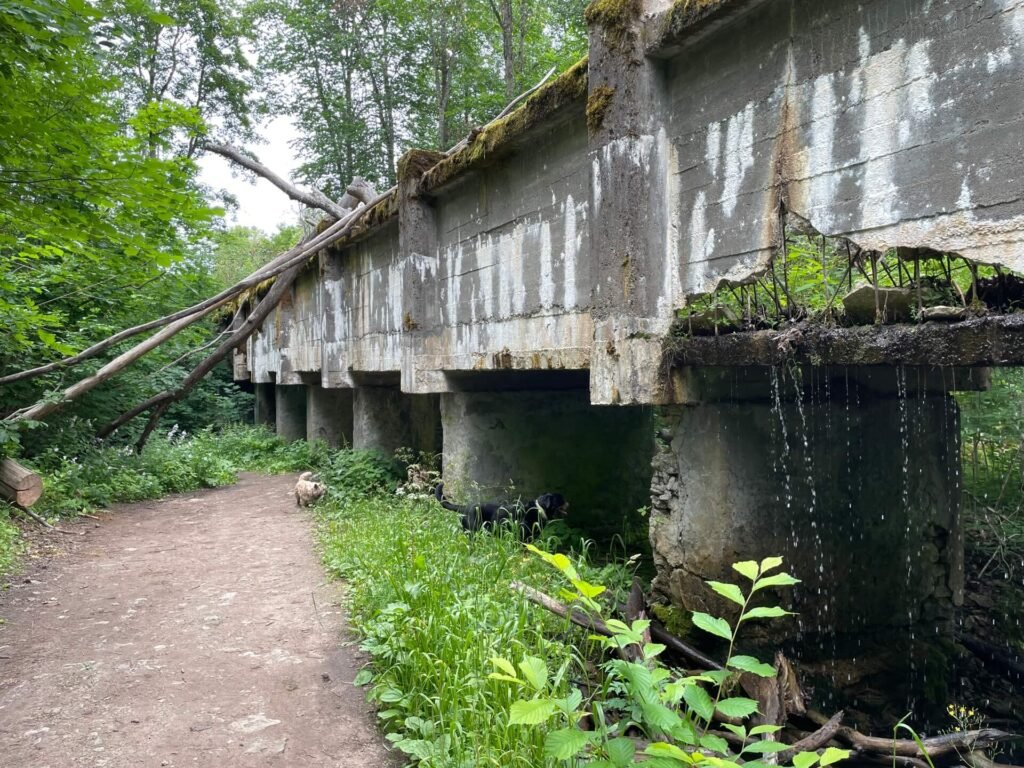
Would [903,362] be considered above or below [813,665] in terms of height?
above

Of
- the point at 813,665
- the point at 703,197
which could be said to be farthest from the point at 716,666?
the point at 703,197

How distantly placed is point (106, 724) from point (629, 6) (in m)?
4.68

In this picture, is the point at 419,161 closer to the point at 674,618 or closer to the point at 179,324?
the point at 179,324

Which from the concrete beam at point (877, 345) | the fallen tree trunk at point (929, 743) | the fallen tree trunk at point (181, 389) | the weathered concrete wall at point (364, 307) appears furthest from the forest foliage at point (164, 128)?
the fallen tree trunk at point (929, 743)

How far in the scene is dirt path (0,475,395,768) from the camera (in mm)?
3182

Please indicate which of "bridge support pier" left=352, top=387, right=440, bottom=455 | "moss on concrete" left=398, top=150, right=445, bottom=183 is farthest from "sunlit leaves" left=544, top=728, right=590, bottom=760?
"bridge support pier" left=352, top=387, right=440, bottom=455

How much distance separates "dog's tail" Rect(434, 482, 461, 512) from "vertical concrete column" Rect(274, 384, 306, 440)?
→ 8.15 m

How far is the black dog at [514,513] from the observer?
6107 mm

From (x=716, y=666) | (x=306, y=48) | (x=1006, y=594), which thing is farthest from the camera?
(x=306, y=48)

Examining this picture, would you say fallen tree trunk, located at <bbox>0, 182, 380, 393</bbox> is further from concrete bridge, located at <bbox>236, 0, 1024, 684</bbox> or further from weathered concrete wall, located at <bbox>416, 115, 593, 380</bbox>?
concrete bridge, located at <bbox>236, 0, 1024, 684</bbox>

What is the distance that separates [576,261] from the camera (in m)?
4.95

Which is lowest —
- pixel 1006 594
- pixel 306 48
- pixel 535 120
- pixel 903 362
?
pixel 1006 594

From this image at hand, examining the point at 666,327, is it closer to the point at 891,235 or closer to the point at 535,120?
the point at 891,235

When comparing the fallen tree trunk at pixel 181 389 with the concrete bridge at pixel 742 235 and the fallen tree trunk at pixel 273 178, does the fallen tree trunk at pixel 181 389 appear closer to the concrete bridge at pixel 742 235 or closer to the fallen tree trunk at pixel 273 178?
the fallen tree trunk at pixel 273 178
